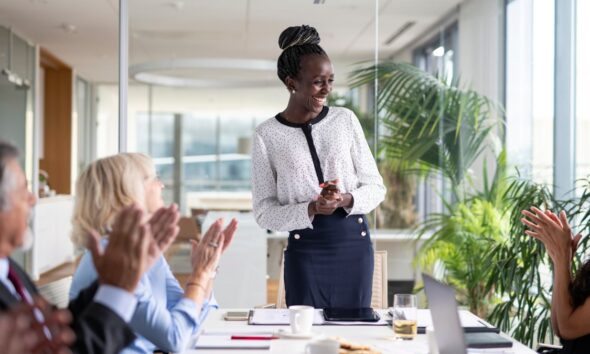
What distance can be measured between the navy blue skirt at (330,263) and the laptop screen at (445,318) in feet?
3.72

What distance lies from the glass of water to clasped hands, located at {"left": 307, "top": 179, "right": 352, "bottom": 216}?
674mm

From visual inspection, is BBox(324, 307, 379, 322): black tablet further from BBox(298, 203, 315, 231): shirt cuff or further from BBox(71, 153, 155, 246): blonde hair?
BBox(71, 153, 155, 246): blonde hair

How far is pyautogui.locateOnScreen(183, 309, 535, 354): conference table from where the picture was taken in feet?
7.07

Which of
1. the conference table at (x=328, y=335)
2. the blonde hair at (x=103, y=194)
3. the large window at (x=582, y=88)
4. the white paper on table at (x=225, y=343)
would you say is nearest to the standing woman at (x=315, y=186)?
the conference table at (x=328, y=335)

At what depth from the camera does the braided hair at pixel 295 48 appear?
3.26 m

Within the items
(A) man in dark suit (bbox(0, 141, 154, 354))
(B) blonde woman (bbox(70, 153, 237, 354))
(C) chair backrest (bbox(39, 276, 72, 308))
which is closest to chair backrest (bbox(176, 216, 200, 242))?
(C) chair backrest (bbox(39, 276, 72, 308))

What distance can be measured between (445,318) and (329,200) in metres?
1.15

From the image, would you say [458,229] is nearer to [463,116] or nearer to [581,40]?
[463,116]

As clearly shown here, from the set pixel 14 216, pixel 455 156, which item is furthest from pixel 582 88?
pixel 14 216

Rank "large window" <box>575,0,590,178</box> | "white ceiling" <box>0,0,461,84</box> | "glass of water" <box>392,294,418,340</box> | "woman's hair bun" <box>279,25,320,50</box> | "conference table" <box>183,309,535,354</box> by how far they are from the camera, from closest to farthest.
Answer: "conference table" <box>183,309,535,354</box>
"glass of water" <box>392,294,418,340</box>
"woman's hair bun" <box>279,25,320,50</box>
"large window" <box>575,0,590,178</box>
"white ceiling" <box>0,0,461,84</box>

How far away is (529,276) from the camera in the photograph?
13.7 ft

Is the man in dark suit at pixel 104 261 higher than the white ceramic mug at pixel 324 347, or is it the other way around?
the man in dark suit at pixel 104 261

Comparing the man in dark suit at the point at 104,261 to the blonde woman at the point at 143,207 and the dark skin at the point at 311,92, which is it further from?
the dark skin at the point at 311,92

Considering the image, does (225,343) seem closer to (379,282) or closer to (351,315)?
(351,315)
